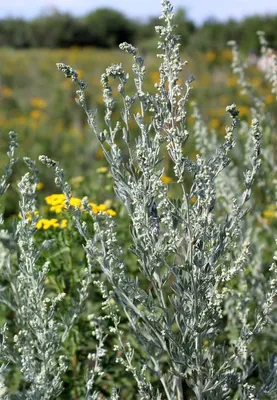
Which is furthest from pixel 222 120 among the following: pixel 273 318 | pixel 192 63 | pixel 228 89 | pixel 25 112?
pixel 273 318

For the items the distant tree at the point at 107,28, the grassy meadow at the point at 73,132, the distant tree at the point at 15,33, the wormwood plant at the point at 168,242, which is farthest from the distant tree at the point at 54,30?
the wormwood plant at the point at 168,242

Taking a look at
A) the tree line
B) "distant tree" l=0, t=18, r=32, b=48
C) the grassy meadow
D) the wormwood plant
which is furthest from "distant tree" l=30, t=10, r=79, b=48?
the wormwood plant

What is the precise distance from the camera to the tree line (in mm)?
23025

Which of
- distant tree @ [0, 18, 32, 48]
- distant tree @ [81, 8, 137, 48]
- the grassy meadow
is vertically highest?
distant tree @ [81, 8, 137, 48]

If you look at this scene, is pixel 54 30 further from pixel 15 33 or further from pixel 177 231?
pixel 177 231

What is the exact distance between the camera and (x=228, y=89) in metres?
12.3

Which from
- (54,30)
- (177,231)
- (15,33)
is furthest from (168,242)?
(15,33)

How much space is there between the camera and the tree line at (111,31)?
2303cm

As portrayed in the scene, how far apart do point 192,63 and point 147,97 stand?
46.3ft

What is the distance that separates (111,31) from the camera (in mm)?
36000

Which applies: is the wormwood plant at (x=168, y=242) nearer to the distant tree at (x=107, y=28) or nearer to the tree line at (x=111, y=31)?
the tree line at (x=111, y=31)

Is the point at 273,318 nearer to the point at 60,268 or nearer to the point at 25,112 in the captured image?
the point at 60,268

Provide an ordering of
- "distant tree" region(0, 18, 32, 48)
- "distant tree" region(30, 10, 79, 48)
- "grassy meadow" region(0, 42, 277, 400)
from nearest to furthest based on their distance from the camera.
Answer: "grassy meadow" region(0, 42, 277, 400) < "distant tree" region(0, 18, 32, 48) < "distant tree" region(30, 10, 79, 48)

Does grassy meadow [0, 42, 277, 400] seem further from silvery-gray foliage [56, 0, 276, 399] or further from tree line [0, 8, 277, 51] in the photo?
tree line [0, 8, 277, 51]
